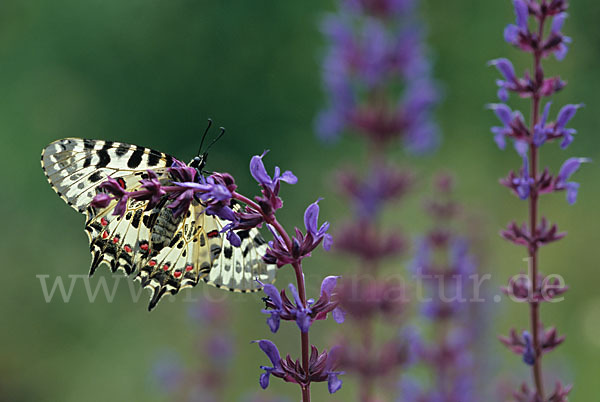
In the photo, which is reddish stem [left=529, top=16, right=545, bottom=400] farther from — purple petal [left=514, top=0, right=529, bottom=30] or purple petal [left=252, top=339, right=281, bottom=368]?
purple petal [left=252, top=339, right=281, bottom=368]

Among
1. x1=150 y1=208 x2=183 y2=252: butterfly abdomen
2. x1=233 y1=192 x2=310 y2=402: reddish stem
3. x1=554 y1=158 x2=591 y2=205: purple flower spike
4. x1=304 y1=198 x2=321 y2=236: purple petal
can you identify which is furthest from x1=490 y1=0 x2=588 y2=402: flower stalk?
x1=150 y1=208 x2=183 y2=252: butterfly abdomen

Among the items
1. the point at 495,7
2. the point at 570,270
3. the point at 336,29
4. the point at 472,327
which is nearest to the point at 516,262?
the point at 570,270

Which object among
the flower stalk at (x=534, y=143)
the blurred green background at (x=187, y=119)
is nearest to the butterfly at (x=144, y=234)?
the flower stalk at (x=534, y=143)

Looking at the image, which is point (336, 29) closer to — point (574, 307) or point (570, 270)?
point (574, 307)

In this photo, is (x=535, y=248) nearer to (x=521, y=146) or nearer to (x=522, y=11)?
(x=521, y=146)

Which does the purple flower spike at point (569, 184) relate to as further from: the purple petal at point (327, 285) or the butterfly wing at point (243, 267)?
the butterfly wing at point (243, 267)

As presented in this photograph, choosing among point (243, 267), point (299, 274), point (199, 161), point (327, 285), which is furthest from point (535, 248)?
point (199, 161)
